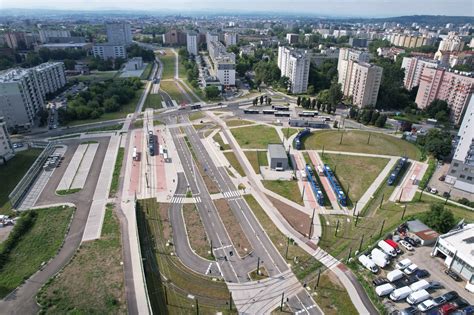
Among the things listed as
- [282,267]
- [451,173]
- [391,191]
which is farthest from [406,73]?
[282,267]

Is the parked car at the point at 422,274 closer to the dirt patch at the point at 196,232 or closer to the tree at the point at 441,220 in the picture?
the tree at the point at 441,220

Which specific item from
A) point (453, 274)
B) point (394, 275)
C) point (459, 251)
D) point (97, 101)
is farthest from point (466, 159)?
point (97, 101)

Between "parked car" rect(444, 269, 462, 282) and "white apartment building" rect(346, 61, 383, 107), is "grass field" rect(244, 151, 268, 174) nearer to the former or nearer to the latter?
"parked car" rect(444, 269, 462, 282)

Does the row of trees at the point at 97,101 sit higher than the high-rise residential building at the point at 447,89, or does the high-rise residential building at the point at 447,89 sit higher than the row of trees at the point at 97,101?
the high-rise residential building at the point at 447,89

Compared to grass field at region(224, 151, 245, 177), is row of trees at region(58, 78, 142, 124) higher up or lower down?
higher up

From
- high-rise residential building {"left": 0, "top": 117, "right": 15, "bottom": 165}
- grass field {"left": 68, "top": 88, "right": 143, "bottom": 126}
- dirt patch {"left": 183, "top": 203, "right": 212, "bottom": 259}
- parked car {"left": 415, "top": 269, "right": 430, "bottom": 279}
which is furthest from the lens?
grass field {"left": 68, "top": 88, "right": 143, "bottom": 126}

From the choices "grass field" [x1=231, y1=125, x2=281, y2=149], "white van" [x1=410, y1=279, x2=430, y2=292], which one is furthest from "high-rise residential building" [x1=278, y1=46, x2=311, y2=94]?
"white van" [x1=410, y1=279, x2=430, y2=292]

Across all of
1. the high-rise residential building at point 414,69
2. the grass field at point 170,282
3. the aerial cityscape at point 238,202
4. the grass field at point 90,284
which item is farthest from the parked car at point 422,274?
the high-rise residential building at point 414,69
